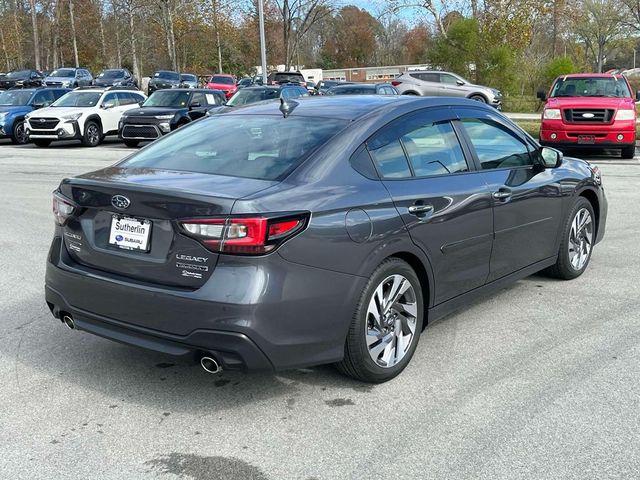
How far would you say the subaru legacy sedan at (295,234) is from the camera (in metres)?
3.36

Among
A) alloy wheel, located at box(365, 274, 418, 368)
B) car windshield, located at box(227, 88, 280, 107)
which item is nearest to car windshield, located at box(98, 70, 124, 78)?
car windshield, located at box(227, 88, 280, 107)

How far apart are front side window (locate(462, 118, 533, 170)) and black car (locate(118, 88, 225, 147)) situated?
47.2 feet

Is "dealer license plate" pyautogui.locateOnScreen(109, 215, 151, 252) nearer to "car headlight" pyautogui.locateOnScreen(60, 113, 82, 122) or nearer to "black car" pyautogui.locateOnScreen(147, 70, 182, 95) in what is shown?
"car headlight" pyautogui.locateOnScreen(60, 113, 82, 122)

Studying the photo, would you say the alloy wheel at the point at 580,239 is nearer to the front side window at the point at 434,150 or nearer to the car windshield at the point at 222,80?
the front side window at the point at 434,150

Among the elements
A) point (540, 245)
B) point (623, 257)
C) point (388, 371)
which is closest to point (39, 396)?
point (388, 371)

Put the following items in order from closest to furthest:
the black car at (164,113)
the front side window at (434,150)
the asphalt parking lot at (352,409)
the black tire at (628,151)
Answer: the asphalt parking lot at (352,409) < the front side window at (434,150) < the black tire at (628,151) < the black car at (164,113)

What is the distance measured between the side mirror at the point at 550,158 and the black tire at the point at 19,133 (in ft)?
64.8

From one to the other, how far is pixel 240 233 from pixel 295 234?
0.28 metres

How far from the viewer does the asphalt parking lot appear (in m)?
3.17

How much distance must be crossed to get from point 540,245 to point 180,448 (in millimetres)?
3297

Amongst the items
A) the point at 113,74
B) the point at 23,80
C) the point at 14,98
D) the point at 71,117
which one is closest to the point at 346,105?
the point at 71,117

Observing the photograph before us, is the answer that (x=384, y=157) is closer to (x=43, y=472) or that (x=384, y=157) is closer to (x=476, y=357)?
(x=476, y=357)

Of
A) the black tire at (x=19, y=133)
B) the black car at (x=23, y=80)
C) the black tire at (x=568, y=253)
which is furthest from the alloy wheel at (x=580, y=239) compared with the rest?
the black car at (x=23, y=80)

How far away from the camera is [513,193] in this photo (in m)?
4.95
